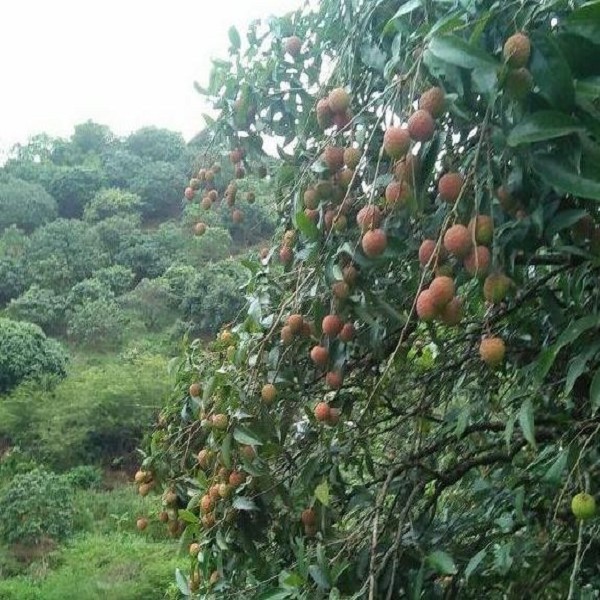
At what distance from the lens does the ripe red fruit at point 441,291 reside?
2.08 feet

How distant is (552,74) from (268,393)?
57 centimetres

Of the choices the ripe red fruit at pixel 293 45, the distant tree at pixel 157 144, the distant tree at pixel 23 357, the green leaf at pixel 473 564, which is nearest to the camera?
the green leaf at pixel 473 564

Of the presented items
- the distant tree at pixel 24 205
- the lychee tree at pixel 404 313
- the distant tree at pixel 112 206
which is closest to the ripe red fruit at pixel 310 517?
the lychee tree at pixel 404 313

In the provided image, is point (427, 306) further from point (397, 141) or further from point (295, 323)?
point (295, 323)

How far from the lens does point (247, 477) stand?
3.49ft

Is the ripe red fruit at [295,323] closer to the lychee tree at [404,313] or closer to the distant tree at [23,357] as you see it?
the lychee tree at [404,313]

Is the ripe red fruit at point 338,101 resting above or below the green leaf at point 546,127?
above

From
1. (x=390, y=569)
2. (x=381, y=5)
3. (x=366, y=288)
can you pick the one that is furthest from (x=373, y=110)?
(x=390, y=569)

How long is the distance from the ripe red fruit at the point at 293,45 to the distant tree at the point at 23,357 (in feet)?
23.0

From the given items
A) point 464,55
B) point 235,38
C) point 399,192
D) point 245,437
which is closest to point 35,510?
point 235,38

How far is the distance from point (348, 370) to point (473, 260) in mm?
500

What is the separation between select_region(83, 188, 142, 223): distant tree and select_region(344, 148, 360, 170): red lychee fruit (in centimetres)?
1151

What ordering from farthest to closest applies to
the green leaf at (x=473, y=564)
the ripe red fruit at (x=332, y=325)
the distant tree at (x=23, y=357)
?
the distant tree at (x=23, y=357) < the green leaf at (x=473, y=564) < the ripe red fruit at (x=332, y=325)

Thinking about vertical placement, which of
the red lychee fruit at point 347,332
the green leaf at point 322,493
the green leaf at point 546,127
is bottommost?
the green leaf at point 322,493
